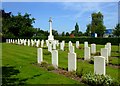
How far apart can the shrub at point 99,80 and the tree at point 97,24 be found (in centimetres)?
6550

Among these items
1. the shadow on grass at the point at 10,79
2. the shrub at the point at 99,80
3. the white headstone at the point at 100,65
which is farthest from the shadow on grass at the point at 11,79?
the white headstone at the point at 100,65

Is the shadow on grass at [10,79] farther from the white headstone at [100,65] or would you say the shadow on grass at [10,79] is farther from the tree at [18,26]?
the tree at [18,26]

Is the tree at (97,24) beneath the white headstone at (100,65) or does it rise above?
above

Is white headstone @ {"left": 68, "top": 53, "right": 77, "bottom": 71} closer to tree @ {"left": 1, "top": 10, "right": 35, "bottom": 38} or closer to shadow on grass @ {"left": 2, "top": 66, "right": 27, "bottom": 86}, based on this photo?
shadow on grass @ {"left": 2, "top": 66, "right": 27, "bottom": 86}

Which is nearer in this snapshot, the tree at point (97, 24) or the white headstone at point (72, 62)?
the white headstone at point (72, 62)

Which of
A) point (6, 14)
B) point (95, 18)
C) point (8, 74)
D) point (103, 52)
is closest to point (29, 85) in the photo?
point (8, 74)

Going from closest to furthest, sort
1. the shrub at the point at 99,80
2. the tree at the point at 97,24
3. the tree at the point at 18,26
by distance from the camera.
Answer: the shrub at the point at 99,80
the tree at the point at 18,26
the tree at the point at 97,24

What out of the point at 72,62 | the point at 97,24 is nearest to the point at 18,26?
the point at 97,24

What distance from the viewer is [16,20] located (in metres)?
63.4

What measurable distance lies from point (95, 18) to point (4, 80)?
231 ft

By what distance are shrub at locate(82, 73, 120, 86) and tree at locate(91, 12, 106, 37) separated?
65.5 metres

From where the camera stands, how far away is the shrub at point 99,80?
9047 millimetres

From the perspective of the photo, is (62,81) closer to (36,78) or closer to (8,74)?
(36,78)

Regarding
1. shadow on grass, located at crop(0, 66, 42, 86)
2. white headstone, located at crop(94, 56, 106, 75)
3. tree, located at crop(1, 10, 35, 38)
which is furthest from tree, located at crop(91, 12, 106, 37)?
white headstone, located at crop(94, 56, 106, 75)
